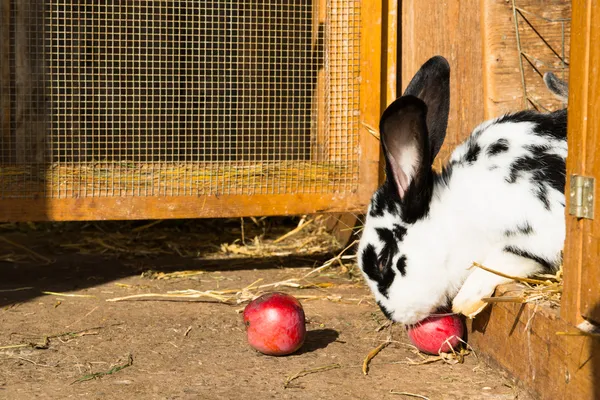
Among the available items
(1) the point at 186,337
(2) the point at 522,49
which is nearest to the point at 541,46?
(2) the point at 522,49

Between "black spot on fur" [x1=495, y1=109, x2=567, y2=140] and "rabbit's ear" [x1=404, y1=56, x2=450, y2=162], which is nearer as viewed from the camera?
"black spot on fur" [x1=495, y1=109, x2=567, y2=140]

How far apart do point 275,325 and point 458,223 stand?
698 millimetres

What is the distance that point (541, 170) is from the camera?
2.72m

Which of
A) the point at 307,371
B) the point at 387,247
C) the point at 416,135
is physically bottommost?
the point at 307,371

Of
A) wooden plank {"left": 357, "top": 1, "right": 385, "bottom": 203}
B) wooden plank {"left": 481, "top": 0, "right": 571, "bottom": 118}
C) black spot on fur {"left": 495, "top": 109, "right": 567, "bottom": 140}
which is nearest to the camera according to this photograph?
black spot on fur {"left": 495, "top": 109, "right": 567, "bottom": 140}

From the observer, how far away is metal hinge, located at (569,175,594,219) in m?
2.13

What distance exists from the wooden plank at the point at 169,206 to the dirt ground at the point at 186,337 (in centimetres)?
34

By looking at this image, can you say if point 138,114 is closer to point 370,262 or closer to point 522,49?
point 370,262

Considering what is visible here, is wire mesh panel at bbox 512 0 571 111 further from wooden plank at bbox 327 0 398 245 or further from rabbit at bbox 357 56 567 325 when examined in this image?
rabbit at bbox 357 56 567 325

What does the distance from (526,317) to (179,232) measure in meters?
2.89

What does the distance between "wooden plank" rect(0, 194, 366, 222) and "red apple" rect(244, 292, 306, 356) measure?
101 centimetres

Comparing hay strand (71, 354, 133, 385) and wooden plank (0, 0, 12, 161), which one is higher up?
wooden plank (0, 0, 12, 161)

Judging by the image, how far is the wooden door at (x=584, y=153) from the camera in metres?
2.10

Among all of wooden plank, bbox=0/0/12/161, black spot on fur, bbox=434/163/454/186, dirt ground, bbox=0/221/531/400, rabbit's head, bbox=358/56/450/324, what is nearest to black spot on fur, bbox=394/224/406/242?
rabbit's head, bbox=358/56/450/324
